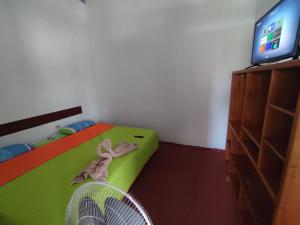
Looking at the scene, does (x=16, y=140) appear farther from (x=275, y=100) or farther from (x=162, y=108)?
(x=275, y=100)

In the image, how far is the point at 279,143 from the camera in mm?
966

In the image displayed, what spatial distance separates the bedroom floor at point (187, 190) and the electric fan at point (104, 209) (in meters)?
0.93

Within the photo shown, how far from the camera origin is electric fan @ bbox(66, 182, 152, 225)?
2.20 ft

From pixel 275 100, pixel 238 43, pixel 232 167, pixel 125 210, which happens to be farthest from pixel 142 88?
pixel 125 210

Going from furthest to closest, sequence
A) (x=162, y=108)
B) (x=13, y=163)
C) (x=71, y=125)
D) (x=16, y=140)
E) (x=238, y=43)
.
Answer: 1. (x=162, y=108)
2. (x=71, y=125)
3. (x=238, y=43)
4. (x=16, y=140)
5. (x=13, y=163)

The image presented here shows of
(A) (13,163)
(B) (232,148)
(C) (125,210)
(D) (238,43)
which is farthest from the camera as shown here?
(D) (238,43)

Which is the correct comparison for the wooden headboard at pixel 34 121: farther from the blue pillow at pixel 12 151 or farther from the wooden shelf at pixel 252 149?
the wooden shelf at pixel 252 149

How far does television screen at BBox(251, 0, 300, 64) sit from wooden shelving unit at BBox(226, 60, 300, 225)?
0.60ft

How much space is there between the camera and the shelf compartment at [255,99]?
1445 millimetres

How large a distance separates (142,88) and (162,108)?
1.72ft

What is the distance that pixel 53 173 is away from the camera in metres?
1.61

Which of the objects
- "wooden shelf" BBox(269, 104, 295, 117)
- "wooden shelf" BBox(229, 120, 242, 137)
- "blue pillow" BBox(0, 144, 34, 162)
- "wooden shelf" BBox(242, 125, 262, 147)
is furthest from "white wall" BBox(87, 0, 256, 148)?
"wooden shelf" BBox(269, 104, 295, 117)

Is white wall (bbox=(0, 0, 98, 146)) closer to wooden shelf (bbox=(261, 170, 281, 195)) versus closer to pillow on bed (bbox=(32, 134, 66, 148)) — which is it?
pillow on bed (bbox=(32, 134, 66, 148))

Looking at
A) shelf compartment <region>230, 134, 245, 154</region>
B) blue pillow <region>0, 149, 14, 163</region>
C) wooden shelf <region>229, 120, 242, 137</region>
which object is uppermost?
wooden shelf <region>229, 120, 242, 137</region>
